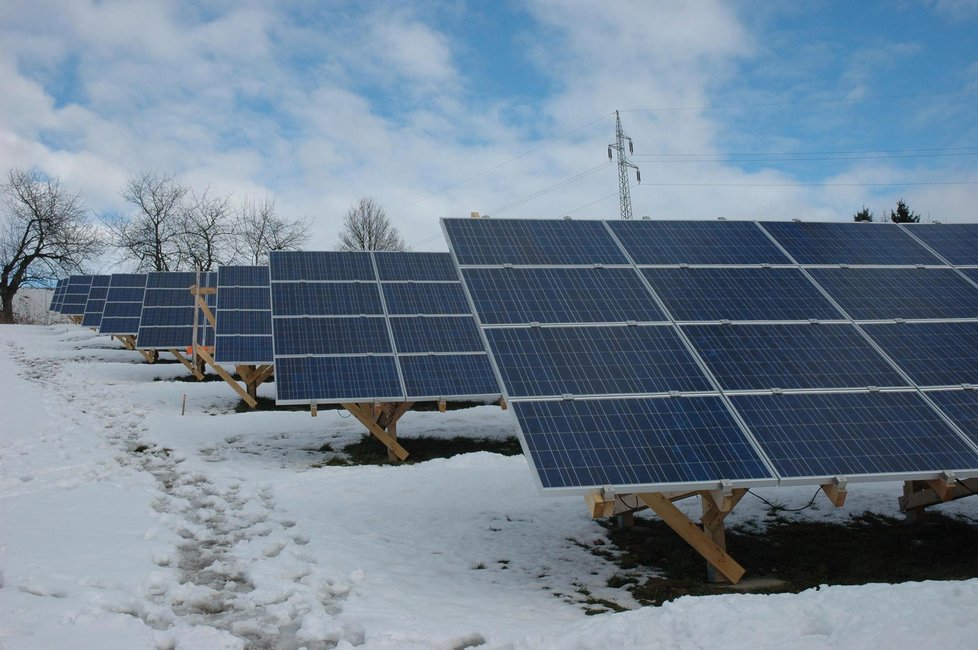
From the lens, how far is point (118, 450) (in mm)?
16578

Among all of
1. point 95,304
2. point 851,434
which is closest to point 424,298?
point 851,434

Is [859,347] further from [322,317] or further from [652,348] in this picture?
[322,317]

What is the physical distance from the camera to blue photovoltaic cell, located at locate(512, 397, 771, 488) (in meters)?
8.46

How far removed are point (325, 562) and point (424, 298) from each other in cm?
1185

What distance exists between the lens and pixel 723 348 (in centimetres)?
1053

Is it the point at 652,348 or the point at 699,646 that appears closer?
the point at 699,646

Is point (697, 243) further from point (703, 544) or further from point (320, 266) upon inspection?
point (320, 266)

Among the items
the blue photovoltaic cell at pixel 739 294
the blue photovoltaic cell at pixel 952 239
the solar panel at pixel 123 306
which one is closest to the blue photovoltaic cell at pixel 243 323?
the solar panel at pixel 123 306

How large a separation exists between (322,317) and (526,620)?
501 inches

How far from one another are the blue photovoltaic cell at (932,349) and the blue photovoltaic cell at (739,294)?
0.83 m

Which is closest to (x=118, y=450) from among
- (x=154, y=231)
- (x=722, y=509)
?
(x=722, y=509)

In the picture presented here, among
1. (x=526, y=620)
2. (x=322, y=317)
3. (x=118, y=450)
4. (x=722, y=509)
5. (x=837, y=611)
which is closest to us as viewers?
(x=837, y=611)

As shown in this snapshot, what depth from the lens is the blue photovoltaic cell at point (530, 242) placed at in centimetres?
1209

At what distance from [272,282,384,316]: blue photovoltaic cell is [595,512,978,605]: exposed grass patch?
33.7 ft
